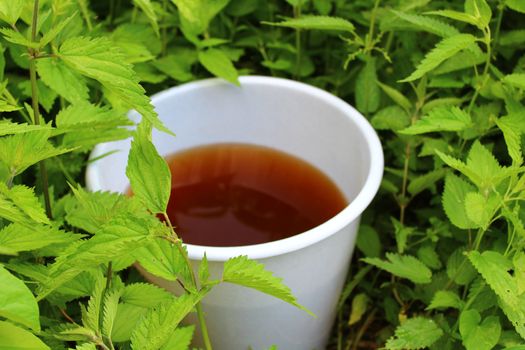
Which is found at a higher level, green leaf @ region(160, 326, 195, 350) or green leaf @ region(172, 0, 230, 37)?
green leaf @ region(172, 0, 230, 37)

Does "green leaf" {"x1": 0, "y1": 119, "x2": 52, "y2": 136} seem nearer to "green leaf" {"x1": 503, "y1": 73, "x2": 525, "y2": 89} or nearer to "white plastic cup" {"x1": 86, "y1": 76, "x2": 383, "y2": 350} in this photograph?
"white plastic cup" {"x1": 86, "y1": 76, "x2": 383, "y2": 350}

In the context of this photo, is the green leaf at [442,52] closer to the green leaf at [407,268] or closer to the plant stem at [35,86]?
the green leaf at [407,268]

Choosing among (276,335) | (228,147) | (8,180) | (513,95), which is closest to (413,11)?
(513,95)

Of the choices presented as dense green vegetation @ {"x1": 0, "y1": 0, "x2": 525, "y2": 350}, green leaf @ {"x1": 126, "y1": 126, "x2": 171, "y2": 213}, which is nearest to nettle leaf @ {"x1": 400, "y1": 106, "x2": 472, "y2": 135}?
dense green vegetation @ {"x1": 0, "y1": 0, "x2": 525, "y2": 350}

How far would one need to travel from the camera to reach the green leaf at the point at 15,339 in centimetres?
53

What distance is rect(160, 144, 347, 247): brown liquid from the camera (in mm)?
938

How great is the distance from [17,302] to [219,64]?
0.53m

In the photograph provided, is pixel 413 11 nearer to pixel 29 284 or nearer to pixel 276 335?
pixel 276 335

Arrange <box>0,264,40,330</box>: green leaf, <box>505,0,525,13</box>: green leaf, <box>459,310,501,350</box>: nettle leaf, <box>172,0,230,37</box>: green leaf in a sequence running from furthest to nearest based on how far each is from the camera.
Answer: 1. <box>172,0,230,37</box>: green leaf
2. <box>505,0,525,13</box>: green leaf
3. <box>459,310,501,350</box>: nettle leaf
4. <box>0,264,40,330</box>: green leaf

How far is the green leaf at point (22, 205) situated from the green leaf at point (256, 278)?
16cm

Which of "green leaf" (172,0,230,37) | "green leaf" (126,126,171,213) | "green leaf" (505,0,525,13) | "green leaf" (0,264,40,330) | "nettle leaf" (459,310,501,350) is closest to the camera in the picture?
"green leaf" (0,264,40,330)

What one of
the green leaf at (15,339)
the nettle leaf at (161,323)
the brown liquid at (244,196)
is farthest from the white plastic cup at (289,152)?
the green leaf at (15,339)

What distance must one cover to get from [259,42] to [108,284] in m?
0.51

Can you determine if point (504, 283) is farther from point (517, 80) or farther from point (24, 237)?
point (24, 237)
